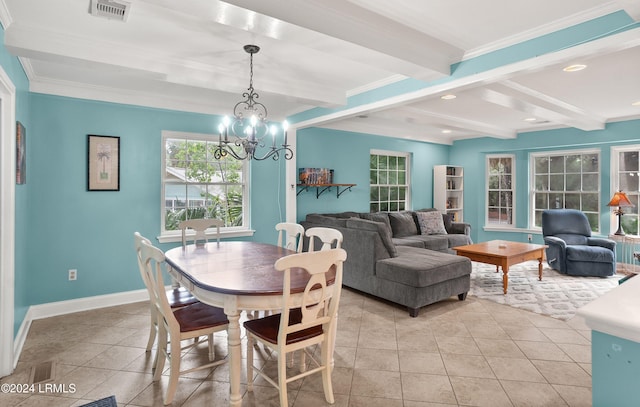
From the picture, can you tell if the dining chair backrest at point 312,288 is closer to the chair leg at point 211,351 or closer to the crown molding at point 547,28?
the chair leg at point 211,351

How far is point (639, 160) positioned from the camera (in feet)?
18.3

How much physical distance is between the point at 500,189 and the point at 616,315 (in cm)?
687

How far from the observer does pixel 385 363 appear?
8.55ft

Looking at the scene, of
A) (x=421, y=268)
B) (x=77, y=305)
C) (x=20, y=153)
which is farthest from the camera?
(x=77, y=305)

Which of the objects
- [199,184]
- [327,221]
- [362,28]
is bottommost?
[327,221]

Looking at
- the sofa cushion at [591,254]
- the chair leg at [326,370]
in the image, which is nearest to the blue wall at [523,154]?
the sofa cushion at [591,254]

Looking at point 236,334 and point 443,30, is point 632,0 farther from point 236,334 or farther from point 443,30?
point 236,334

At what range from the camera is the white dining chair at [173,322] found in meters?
A: 2.05

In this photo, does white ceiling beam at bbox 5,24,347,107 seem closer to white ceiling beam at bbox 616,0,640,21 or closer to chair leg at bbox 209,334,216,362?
chair leg at bbox 209,334,216,362

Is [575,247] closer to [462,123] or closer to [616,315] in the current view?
[462,123]

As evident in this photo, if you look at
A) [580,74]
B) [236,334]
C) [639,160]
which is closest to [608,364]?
[236,334]

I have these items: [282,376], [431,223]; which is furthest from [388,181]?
Answer: [282,376]

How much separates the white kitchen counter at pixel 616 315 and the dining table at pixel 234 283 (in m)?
1.33

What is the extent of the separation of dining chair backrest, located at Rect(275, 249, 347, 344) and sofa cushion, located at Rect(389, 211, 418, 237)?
4.08 m
